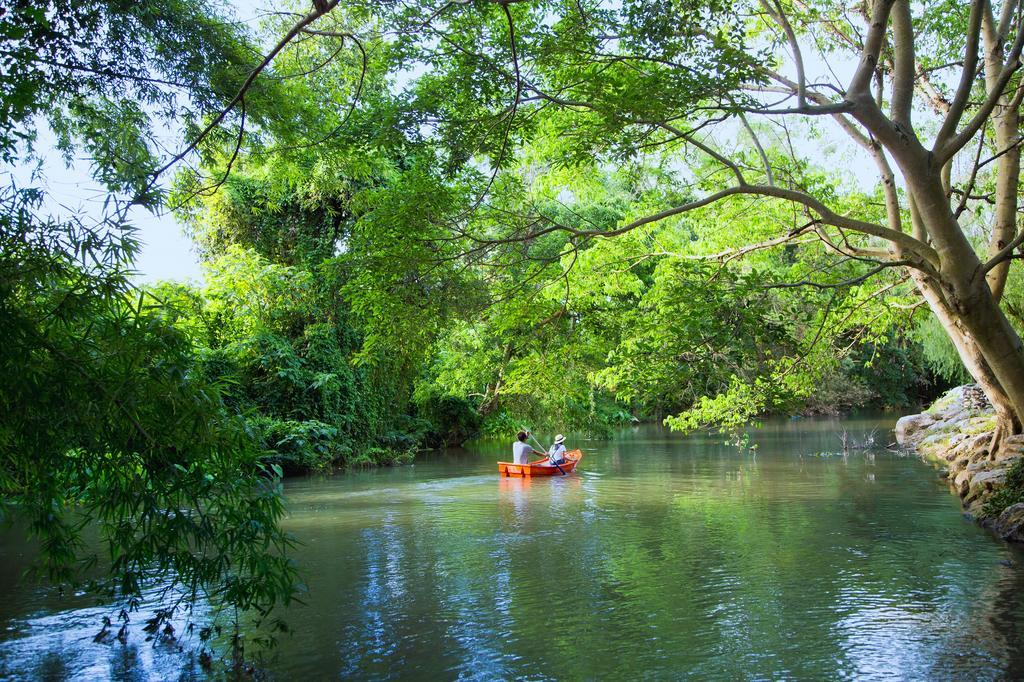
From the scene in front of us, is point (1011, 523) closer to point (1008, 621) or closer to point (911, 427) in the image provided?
point (1008, 621)

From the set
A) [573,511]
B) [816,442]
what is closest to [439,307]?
[573,511]

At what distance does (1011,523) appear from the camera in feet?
33.5

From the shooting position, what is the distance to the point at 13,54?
15.7 feet

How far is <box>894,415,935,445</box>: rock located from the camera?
24.0 m

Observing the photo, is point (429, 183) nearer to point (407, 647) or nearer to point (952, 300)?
point (407, 647)

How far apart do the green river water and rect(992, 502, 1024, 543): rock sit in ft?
0.95

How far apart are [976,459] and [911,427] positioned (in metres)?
11.3

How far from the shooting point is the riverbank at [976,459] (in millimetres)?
10812

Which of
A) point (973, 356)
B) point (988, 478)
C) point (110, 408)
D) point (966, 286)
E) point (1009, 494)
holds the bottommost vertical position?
point (1009, 494)

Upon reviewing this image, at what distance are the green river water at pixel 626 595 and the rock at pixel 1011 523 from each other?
289 millimetres

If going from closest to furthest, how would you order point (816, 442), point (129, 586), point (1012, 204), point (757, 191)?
1. point (129, 586)
2. point (757, 191)
3. point (1012, 204)
4. point (816, 442)

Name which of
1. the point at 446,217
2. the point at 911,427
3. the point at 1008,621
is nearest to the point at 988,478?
the point at 1008,621

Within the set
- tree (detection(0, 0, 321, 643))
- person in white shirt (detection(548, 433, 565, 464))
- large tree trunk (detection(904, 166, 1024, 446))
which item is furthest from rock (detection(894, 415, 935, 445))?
tree (detection(0, 0, 321, 643))

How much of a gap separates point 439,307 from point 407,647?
14.6 ft
